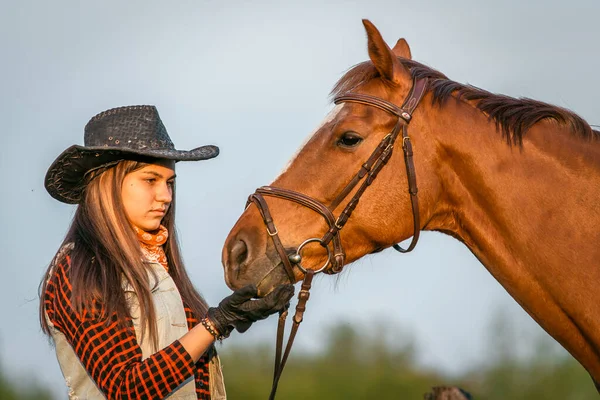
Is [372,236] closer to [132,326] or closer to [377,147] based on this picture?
[377,147]

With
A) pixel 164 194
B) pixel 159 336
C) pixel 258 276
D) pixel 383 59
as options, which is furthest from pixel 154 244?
pixel 383 59

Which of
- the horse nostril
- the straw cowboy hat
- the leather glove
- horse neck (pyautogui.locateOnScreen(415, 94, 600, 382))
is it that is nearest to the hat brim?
the straw cowboy hat

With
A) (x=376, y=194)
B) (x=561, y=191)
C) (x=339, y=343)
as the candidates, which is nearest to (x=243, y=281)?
(x=376, y=194)

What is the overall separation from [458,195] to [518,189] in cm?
28

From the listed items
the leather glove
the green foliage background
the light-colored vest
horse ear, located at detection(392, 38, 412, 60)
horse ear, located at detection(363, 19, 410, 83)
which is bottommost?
the green foliage background

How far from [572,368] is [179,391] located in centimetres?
593

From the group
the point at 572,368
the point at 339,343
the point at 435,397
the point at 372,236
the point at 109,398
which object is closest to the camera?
the point at 109,398

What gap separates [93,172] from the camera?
3.62 m

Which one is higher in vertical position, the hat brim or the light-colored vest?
the hat brim

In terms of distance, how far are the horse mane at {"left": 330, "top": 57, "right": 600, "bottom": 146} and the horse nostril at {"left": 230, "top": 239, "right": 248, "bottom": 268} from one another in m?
0.96

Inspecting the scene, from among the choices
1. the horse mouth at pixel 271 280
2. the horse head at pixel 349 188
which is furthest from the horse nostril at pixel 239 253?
the horse mouth at pixel 271 280

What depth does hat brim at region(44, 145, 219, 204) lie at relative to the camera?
3.47 m

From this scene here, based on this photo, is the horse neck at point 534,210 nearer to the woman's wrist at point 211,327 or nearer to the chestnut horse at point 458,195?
the chestnut horse at point 458,195

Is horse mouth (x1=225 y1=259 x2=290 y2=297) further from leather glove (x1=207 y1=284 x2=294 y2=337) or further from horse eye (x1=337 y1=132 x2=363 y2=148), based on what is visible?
horse eye (x1=337 y1=132 x2=363 y2=148)
